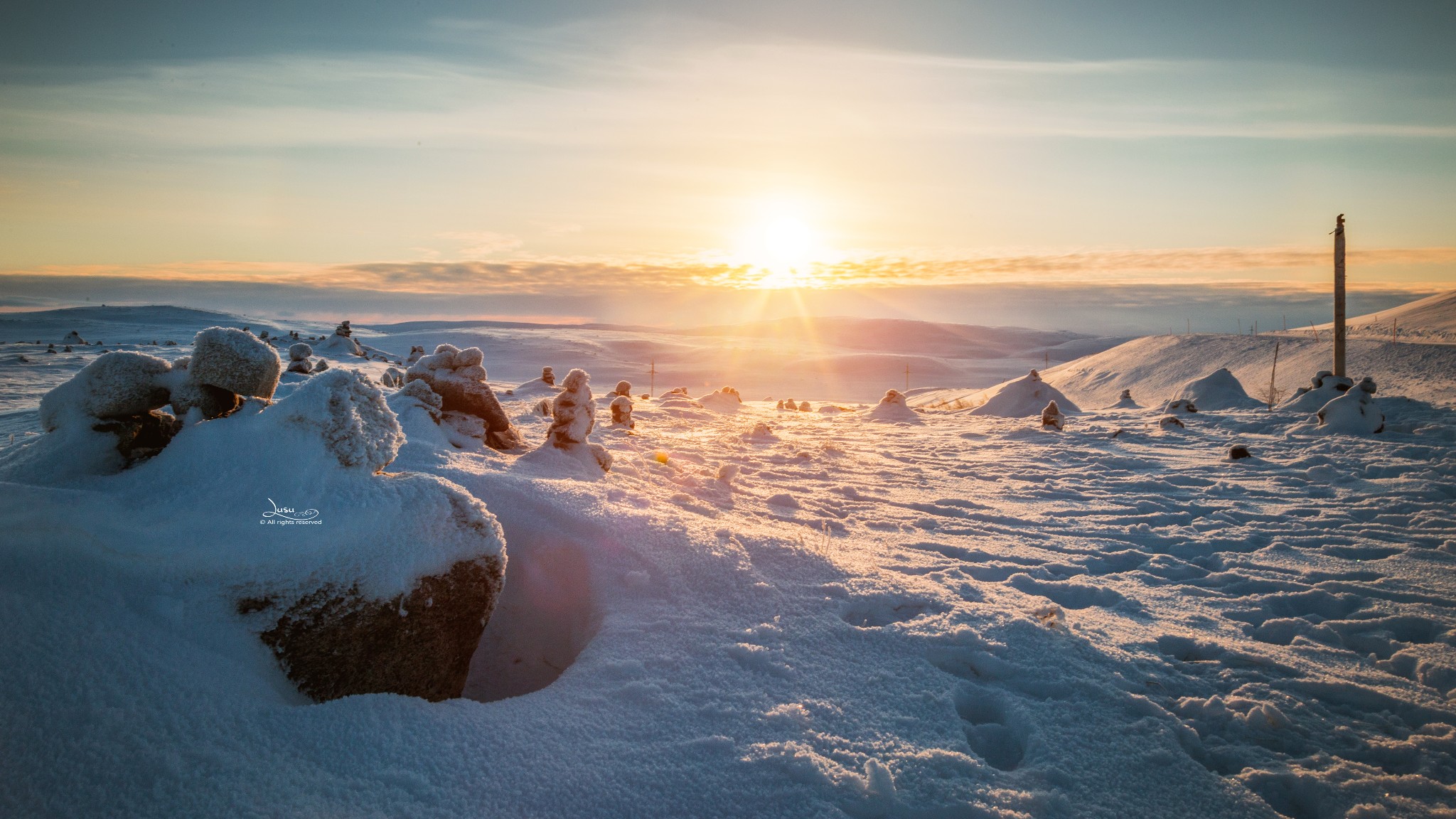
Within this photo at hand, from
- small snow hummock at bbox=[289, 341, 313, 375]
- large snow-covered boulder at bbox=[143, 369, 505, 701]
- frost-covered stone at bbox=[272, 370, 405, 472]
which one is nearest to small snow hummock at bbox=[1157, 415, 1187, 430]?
large snow-covered boulder at bbox=[143, 369, 505, 701]

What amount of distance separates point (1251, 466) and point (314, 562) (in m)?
11.1

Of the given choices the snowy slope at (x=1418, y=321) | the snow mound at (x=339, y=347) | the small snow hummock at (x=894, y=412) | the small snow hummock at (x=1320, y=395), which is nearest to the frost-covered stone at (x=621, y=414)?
the small snow hummock at (x=894, y=412)

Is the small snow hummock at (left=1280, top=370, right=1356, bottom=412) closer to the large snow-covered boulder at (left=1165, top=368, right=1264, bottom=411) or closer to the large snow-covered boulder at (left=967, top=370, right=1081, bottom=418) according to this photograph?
the large snow-covered boulder at (left=1165, top=368, right=1264, bottom=411)

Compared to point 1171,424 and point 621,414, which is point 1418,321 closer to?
point 1171,424

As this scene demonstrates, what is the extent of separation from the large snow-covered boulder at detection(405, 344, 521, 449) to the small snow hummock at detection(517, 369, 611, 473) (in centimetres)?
71

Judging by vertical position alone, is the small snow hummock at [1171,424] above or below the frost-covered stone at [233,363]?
below

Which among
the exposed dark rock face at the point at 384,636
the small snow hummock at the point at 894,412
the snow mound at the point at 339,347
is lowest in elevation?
the small snow hummock at the point at 894,412

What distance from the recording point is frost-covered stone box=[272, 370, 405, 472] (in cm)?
318

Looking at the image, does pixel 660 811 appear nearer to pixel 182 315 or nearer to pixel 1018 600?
pixel 1018 600

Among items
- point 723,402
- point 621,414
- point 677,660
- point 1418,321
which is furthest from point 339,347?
point 1418,321

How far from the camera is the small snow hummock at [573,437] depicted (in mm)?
6867

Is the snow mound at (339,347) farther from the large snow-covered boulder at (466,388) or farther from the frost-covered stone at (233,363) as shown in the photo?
the frost-covered stone at (233,363)

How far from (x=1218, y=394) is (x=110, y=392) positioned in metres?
20.3

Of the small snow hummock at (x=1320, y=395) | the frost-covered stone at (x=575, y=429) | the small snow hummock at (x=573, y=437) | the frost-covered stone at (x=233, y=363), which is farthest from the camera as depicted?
the small snow hummock at (x=1320, y=395)
